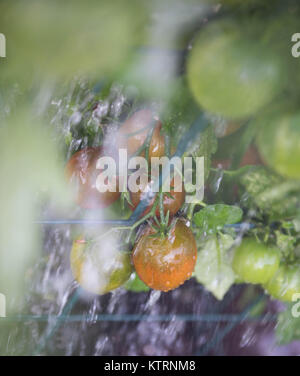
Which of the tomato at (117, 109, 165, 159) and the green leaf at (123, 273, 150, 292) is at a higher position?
the tomato at (117, 109, 165, 159)

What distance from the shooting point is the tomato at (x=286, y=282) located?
1.80 ft

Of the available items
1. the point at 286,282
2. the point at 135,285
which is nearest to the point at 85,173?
the point at 135,285

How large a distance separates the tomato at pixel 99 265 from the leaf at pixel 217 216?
0.39ft

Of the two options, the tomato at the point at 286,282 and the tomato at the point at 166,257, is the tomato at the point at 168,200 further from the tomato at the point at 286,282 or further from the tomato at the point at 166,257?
the tomato at the point at 286,282

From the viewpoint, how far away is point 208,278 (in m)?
0.57

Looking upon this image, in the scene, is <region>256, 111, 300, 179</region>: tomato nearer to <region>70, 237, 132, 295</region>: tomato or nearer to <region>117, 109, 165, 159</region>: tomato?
<region>117, 109, 165, 159</region>: tomato

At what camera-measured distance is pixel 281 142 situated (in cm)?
45

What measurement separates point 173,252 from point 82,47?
291 mm

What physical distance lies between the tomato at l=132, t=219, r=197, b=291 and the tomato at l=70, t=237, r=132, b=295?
0.08ft

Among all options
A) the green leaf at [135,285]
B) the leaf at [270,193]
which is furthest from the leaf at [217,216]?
the green leaf at [135,285]

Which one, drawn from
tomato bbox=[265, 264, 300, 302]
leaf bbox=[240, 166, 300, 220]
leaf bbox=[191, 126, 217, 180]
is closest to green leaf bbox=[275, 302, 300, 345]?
tomato bbox=[265, 264, 300, 302]

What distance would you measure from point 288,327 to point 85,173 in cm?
41

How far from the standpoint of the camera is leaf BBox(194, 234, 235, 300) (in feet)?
1.81

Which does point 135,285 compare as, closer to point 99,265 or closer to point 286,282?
point 99,265
